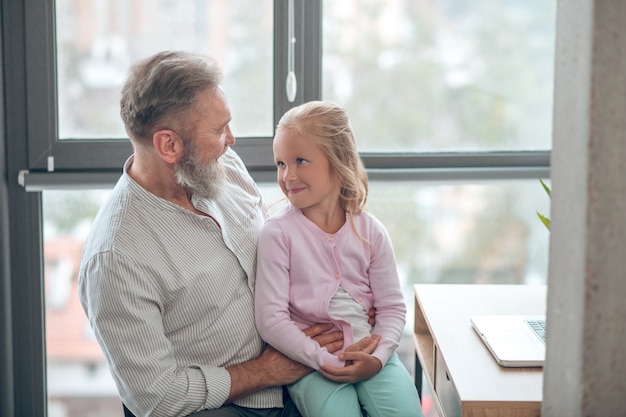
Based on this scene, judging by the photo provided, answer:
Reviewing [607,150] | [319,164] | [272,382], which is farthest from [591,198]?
[272,382]

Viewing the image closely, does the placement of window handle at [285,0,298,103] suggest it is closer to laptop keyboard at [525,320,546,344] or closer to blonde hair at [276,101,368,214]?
blonde hair at [276,101,368,214]

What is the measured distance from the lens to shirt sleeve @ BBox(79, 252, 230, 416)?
1.76 meters

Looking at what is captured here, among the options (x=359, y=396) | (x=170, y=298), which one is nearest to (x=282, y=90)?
(x=170, y=298)

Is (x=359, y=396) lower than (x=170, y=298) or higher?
lower

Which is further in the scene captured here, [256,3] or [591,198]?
[256,3]

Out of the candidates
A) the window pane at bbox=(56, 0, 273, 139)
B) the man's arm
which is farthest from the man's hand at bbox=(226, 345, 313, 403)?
the window pane at bbox=(56, 0, 273, 139)

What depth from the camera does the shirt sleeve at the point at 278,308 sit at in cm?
188

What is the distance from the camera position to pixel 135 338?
1.76 m

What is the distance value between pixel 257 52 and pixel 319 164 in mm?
829

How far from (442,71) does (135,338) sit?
149 cm

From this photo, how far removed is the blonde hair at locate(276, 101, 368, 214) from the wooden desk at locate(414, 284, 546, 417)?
1.22ft

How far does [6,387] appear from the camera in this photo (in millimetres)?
2656

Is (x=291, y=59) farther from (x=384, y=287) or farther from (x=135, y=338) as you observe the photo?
(x=135, y=338)

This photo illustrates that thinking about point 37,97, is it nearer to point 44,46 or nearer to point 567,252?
point 44,46
